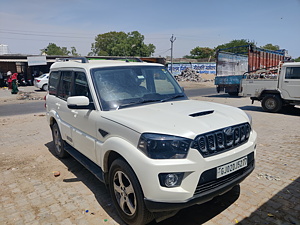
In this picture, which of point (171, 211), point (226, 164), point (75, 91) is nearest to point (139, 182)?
point (171, 211)

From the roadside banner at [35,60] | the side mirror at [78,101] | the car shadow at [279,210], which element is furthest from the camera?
the roadside banner at [35,60]

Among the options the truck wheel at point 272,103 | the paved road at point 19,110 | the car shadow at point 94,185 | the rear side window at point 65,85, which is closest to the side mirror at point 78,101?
the rear side window at point 65,85

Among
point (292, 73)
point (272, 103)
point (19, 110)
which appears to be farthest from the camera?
point (19, 110)

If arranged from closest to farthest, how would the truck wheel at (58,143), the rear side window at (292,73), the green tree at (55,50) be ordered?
the truck wheel at (58,143)
the rear side window at (292,73)
the green tree at (55,50)

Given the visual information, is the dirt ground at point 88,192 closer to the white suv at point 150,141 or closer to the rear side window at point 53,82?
the white suv at point 150,141

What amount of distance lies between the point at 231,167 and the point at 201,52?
8651cm

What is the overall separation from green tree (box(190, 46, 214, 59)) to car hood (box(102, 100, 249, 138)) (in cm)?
8176

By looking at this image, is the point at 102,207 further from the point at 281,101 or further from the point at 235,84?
the point at 235,84

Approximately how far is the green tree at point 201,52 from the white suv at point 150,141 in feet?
267

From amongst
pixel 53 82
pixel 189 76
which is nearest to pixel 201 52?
pixel 189 76

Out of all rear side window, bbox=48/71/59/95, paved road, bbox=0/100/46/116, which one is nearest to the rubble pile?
paved road, bbox=0/100/46/116

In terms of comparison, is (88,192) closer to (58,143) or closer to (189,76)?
(58,143)

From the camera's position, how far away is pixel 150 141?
2404 mm

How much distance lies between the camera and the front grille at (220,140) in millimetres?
2484
